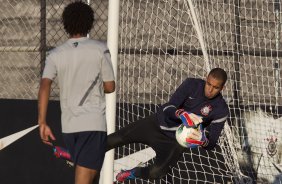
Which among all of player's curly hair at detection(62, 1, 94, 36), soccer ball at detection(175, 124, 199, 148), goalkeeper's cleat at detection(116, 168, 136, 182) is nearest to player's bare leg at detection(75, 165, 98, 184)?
player's curly hair at detection(62, 1, 94, 36)

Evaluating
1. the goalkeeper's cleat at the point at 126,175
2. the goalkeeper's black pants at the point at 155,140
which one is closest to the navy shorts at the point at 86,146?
the goalkeeper's black pants at the point at 155,140

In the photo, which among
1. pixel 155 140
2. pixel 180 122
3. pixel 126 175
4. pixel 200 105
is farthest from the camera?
pixel 126 175

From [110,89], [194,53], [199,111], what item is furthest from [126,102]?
[110,89]

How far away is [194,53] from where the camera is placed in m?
8.49

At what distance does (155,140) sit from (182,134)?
2.06 feet

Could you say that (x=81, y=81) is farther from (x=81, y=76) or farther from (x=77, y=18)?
(x=77, y=18)

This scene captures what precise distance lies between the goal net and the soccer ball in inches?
59.1

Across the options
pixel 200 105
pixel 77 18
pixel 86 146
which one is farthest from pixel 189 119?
pixel 77 18

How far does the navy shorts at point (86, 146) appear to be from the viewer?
4828mm

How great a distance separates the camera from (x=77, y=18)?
4.77 m

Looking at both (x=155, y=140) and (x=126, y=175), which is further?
(x=126, y=175)

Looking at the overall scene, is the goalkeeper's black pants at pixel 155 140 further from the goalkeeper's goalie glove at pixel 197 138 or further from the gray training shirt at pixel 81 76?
the gray training shirt at pixel 81 76

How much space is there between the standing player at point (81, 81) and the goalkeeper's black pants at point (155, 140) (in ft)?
6.08

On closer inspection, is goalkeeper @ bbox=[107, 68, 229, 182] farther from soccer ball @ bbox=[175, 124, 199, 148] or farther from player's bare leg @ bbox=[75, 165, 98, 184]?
player's bare leg @ bbox=[75, 165, 98, 184]
